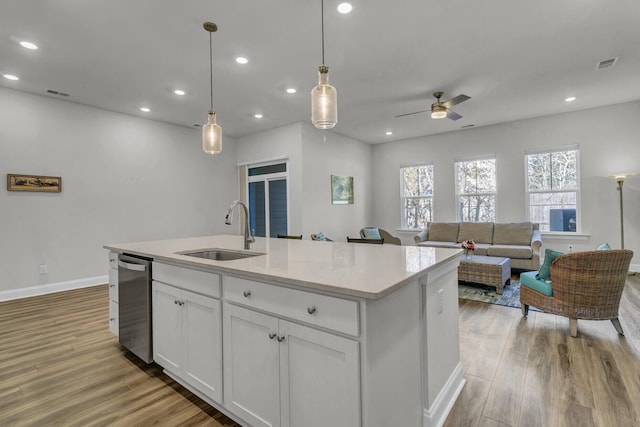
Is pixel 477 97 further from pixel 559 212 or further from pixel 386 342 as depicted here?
pixel 386 342

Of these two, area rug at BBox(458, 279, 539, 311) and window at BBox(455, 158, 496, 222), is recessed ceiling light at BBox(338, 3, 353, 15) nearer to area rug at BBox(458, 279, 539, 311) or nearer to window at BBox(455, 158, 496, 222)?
area rug at BBox(458, 279, 539, 311)

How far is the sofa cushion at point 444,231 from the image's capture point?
655 centimetres

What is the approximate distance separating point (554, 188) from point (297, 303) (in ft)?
21.5

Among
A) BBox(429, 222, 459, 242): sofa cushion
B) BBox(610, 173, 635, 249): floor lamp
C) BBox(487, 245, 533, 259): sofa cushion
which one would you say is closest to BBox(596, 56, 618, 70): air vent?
BBox(610, 173, 635, 249): floor lamp

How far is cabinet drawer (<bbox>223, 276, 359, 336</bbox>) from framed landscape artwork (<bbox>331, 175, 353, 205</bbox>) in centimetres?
511

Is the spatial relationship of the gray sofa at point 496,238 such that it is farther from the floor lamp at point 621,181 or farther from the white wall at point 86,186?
the white wall at point 86,186

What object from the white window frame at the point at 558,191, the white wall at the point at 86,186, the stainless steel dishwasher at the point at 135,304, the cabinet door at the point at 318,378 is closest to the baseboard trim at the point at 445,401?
the cabinet door at the point at 318,378

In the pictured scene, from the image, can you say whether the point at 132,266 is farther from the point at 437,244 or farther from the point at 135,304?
the point at 437,244

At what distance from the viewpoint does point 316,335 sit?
4.24 feet

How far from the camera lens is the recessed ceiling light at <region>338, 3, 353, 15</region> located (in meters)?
2.56

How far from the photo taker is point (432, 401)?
167cm

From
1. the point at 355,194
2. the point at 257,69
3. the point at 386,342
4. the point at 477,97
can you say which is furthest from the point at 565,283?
the point at 355,194

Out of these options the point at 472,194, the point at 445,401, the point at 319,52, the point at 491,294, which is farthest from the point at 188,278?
the point at 472,194

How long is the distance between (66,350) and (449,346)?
3112 millimetres
